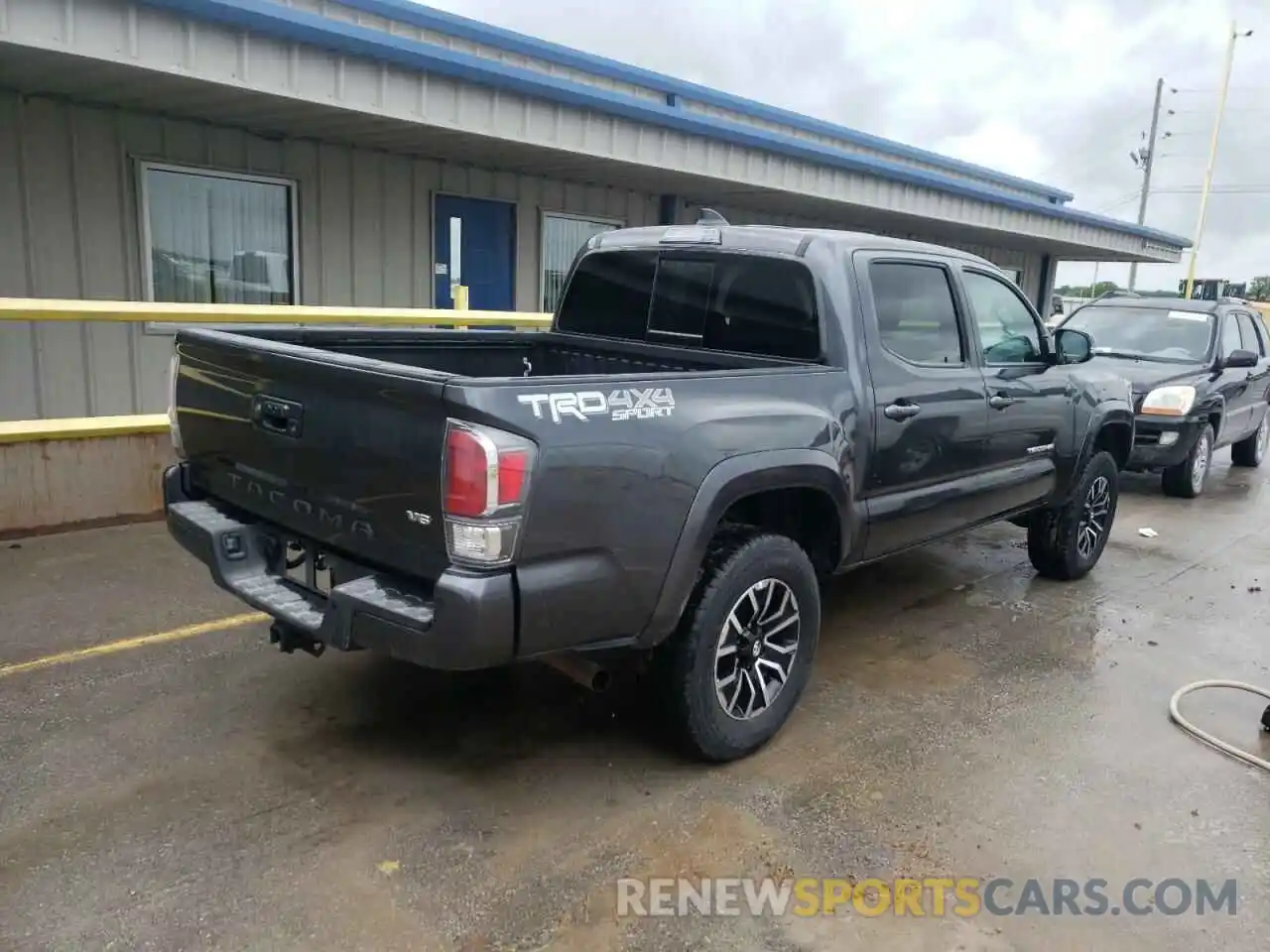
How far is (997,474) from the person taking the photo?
4.94 metres

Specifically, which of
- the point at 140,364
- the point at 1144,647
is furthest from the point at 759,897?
the point at 140,364

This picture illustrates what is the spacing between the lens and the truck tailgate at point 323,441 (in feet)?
9.23

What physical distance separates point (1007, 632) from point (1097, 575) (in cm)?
161

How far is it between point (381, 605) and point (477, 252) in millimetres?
7974

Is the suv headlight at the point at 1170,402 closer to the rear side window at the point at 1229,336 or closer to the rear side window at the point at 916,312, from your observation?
the rear side window at the point at 1229,336

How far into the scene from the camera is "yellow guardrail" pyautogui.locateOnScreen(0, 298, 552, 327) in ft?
18.4

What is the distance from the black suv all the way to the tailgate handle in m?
7.20

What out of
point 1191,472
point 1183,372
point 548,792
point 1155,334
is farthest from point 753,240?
point 1155,334

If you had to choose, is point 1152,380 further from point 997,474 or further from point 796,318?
point 796,318

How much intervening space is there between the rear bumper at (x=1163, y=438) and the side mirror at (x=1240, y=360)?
0.69 meters

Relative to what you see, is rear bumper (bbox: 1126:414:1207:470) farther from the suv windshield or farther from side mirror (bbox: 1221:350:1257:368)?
the suv windshield

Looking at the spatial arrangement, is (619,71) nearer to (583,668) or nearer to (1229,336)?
(1229,336)

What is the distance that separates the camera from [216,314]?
250 inches

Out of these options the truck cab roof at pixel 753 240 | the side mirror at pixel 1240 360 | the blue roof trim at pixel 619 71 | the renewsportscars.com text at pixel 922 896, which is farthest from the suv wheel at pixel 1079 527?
the blue roof trim at pixel 619 71
